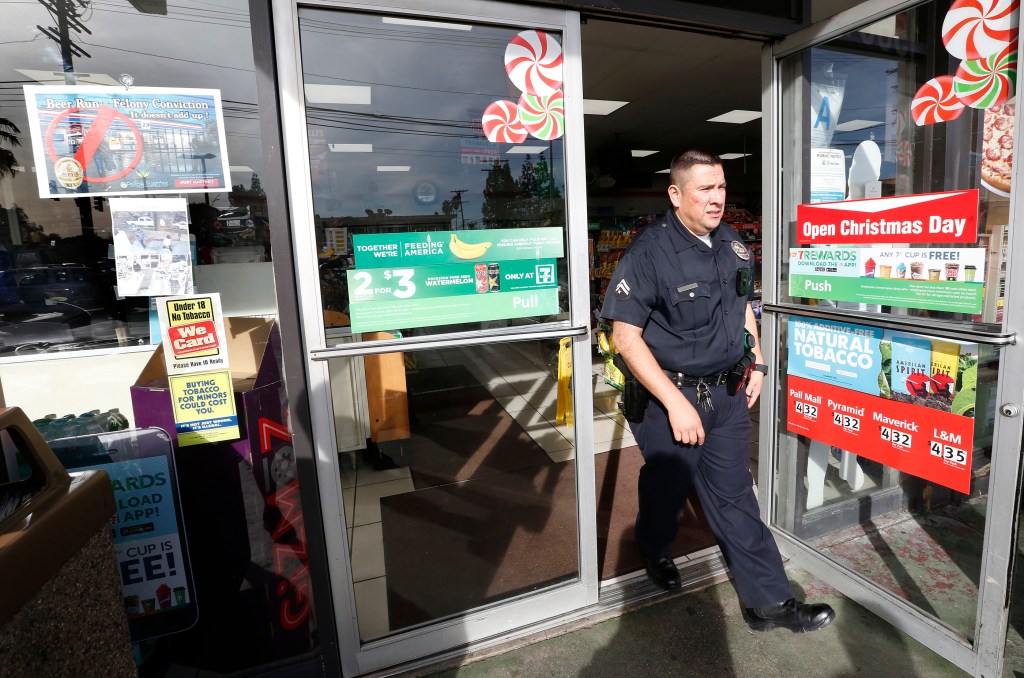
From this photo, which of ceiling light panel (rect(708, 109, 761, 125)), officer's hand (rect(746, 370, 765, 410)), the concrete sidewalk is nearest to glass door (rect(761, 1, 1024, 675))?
the concrete sidewalk

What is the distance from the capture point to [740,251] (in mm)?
2385

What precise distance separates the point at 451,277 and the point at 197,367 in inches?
36.0

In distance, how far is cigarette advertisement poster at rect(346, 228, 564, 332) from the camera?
6.21 ft

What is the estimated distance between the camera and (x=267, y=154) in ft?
5.72

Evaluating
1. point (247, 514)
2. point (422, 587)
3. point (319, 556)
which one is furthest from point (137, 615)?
point (422, 587)

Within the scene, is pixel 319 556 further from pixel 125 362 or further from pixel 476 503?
pixel 476 503

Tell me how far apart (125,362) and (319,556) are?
3.07ft

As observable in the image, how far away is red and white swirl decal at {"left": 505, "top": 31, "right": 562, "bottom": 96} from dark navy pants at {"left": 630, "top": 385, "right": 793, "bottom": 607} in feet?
4.26

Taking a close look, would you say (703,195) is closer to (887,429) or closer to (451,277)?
(451,277)

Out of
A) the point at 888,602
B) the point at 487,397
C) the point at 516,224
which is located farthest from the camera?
the point at 487,397

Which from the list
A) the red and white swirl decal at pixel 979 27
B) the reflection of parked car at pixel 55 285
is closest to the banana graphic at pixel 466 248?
the reflection of parked car at pixel 55 285

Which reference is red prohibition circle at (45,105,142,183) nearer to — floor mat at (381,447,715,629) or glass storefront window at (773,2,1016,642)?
floor mat at (381,447,715,629)

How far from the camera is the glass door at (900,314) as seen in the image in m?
1.82

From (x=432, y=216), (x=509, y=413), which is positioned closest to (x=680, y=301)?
(x=432, y=216)
